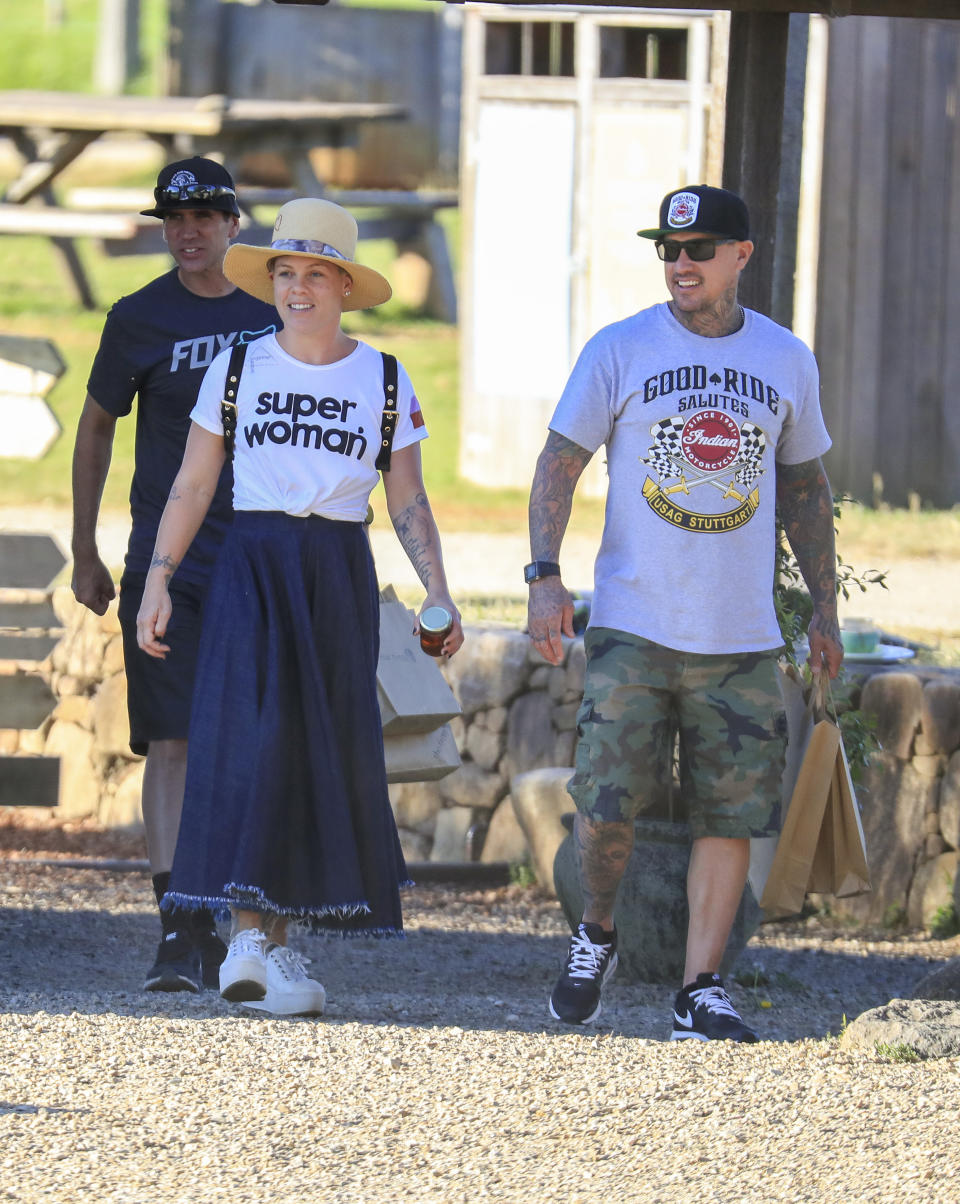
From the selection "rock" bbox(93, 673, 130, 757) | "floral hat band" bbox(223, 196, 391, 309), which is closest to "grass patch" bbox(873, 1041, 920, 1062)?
"floral hat band" bbox(223, 196, 391, 309)

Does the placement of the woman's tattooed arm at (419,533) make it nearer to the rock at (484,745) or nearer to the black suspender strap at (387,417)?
the black suspender strap at (387,417)

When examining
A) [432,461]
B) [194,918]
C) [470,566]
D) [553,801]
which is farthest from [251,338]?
[432,461]

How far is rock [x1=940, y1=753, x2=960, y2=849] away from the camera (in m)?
5.88

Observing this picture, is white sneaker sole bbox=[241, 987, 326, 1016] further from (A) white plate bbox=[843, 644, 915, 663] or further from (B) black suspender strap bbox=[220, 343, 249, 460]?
(A) white plate bbox=[843, 644, 915, 663]

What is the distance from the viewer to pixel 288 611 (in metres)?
4.07

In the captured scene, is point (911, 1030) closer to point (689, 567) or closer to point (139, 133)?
point (689, 567)

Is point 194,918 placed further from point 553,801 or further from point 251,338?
point 553,801

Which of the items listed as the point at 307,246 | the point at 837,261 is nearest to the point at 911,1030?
the point at 307,246

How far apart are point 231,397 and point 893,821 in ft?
9.32

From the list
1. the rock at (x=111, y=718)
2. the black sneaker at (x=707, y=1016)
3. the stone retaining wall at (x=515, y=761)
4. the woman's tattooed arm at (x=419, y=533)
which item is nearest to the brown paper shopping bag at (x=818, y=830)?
the black sneaker at (x=707, y=1016)

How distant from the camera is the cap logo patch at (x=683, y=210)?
13.2 feet

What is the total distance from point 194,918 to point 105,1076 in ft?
3.35

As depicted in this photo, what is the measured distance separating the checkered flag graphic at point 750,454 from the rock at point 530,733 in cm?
263

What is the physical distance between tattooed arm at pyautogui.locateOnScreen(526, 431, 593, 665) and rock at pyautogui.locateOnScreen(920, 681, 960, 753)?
214cm
